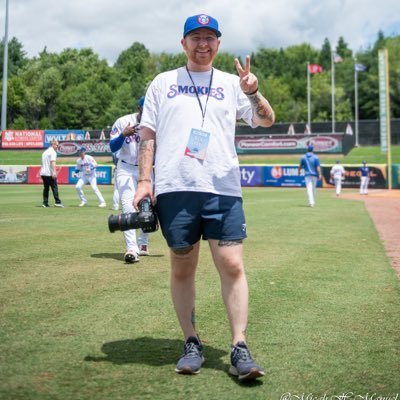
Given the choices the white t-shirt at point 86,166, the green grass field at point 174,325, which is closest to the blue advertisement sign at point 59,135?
the white t-shirt at point 86,166

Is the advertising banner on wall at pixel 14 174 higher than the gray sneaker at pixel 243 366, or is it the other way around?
the advertising banner on wall at pixel 14 174

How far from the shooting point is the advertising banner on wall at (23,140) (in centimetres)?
5466

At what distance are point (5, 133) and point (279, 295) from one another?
51.7 metres

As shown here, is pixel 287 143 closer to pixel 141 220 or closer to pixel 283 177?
pixel 283 177

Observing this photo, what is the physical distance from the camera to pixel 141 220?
381 cm

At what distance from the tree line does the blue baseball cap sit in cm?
7222

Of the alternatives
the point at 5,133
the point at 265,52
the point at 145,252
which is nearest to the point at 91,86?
the point at 5,133

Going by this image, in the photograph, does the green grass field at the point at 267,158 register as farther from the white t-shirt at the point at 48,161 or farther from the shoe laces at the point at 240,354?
the shoe laces at the point at 240,354

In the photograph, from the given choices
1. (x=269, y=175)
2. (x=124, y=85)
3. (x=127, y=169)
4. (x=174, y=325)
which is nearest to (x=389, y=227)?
(x=127, y=169)

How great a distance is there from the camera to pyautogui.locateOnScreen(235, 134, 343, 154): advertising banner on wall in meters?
47.3

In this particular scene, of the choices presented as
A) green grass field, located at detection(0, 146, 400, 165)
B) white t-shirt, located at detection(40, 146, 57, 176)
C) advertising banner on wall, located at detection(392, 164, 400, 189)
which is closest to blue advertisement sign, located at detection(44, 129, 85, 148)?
green grass field, located at detection(0, 146, 400, 165)

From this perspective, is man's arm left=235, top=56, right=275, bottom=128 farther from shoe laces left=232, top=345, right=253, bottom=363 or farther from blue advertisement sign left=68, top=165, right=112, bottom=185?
blue advertisement sign left=68, top=165, right=112, bottom=185

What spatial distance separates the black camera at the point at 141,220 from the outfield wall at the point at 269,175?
31000 millimetres

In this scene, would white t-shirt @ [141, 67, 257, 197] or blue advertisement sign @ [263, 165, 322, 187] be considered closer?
white t-shirt @ [141, 67, 257, 197]
